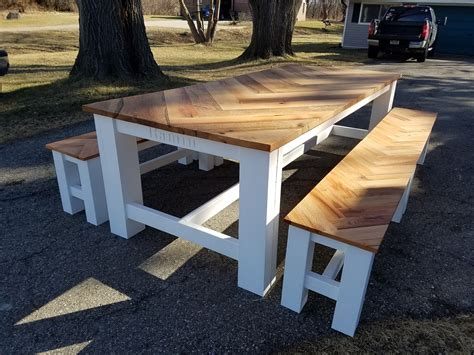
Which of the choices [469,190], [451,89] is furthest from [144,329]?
[451,89]

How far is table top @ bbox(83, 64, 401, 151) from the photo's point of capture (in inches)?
74.6

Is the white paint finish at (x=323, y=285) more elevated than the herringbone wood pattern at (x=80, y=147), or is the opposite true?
the herringbone wood pattern at (x=80, y=147)

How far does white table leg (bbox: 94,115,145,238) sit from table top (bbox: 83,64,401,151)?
0.45 feet

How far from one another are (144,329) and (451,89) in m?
8.50

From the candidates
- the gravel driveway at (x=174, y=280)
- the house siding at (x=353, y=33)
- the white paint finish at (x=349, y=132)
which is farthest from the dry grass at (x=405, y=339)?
the house siding at (x=353, y=33)

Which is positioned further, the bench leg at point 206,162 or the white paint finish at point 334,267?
the bench leg at point 206,162

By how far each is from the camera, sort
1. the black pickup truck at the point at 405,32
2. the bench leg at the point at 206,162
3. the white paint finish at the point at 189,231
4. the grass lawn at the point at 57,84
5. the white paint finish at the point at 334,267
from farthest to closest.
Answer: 1. the black pickup truck at the point at 405,32
2. the grass lawn at the point at 57,84
3. the bench leg at the point at 206,162
4. the white paint finish at the point at 189,231
5. the white paint finish at the point at 334,267

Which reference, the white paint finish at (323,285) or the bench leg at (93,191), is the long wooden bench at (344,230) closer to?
the white paint finish at (323,285)

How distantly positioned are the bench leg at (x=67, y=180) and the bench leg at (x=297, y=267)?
179 centimetres

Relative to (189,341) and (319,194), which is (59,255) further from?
(319,194)

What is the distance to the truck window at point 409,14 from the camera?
40.5 ft

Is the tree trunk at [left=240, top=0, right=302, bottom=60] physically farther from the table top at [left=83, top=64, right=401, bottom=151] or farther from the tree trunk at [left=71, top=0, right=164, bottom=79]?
the table top at [left=83, top=64, right=401, bottom=151]

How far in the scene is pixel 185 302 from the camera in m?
2.03

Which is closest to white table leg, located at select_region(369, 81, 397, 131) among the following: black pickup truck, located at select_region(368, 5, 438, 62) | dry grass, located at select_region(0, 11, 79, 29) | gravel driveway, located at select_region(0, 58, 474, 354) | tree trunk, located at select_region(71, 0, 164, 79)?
gravel driveway, located at select_region(0, 58, 474, 354)
